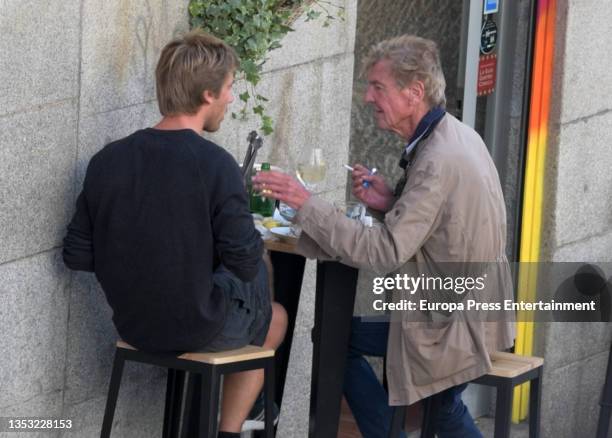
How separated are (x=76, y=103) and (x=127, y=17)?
0.35 meters

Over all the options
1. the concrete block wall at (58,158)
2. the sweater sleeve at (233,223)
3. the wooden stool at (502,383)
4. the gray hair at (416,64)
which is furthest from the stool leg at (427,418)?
the concrete block wall at (58,158)

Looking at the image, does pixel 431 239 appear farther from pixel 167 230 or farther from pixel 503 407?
pixel 167 230

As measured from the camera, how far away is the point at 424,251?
3.75 metres

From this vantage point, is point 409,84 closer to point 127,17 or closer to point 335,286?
point 335,286

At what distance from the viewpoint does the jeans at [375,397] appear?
13.0 ft

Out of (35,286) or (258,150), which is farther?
(258,150)

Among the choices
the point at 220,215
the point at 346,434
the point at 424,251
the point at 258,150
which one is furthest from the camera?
the point at 346,434

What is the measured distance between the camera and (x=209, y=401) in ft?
11.8

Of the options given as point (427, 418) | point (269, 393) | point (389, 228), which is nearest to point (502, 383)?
point (427, 418)

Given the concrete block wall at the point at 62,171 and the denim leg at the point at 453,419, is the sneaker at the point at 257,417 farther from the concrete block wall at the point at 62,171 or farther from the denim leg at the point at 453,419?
the denim leg at the point at 453,419

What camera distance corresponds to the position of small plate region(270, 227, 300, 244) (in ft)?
12.8

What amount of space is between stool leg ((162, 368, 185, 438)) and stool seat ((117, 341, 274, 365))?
1.21 feet

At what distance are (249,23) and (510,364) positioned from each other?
4.56 feet

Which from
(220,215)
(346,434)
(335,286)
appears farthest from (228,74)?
(346,434)
